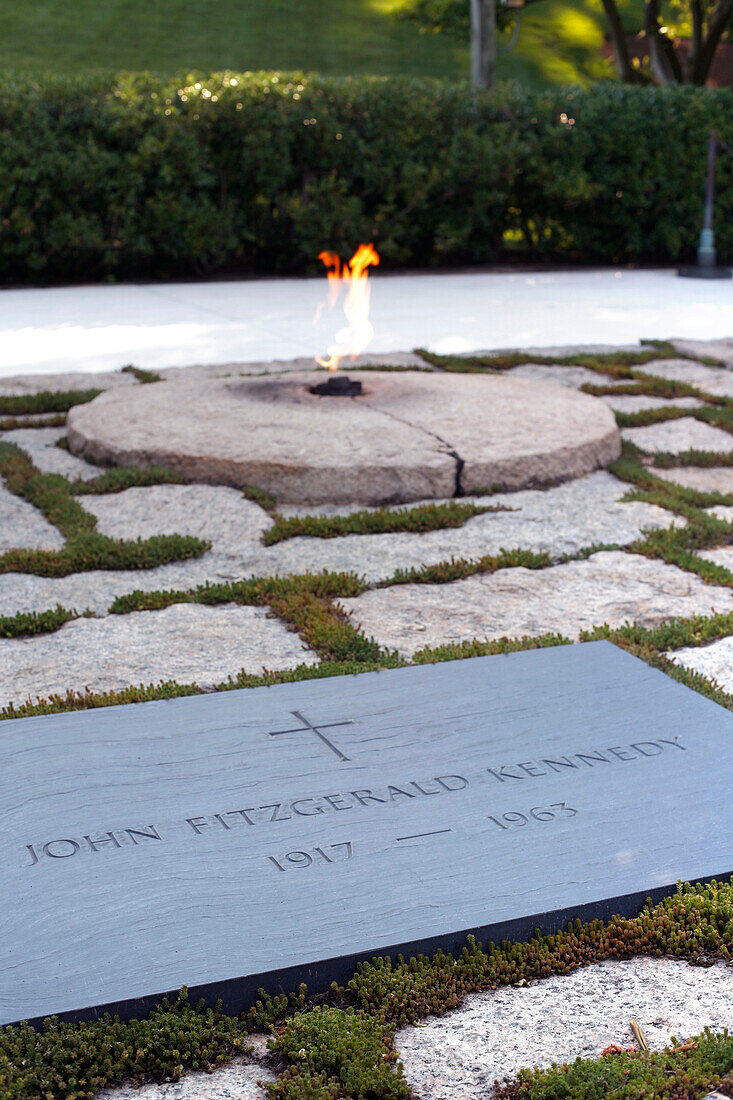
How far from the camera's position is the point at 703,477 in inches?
151

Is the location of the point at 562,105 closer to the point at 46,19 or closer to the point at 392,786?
the point at 392,786

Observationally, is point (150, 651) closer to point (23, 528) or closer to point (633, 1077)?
point (23, 528)

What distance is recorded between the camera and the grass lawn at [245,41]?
21.5 m

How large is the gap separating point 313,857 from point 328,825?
0.27 feet

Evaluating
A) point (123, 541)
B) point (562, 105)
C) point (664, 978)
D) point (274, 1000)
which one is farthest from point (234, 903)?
point (562, 105)

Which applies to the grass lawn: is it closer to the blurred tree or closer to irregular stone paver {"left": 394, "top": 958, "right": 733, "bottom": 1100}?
the blurred tree

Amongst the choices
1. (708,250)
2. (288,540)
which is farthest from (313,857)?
(708,250)

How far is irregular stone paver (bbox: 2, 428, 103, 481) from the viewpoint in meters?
3.79

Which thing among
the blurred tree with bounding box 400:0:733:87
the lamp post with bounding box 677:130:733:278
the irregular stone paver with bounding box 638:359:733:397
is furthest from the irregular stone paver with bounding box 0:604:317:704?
the blurred tree with bounding box 400:0:733:87

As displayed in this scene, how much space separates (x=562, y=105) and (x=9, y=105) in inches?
199

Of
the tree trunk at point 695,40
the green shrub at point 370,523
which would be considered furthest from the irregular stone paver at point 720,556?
the tree trunk at point 695,40

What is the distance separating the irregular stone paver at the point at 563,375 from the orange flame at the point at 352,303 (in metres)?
0.86

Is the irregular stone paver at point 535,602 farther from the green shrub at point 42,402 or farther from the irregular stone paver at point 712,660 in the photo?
the green shrub at point 42,402

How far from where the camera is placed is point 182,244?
364 inches
